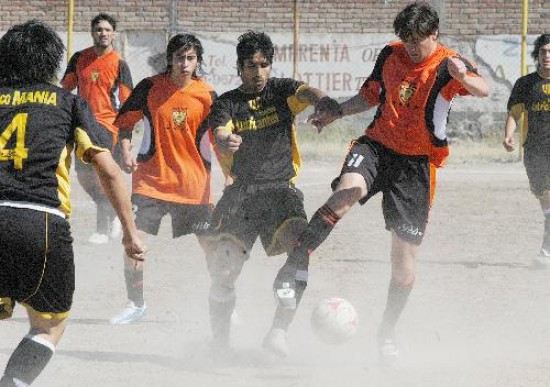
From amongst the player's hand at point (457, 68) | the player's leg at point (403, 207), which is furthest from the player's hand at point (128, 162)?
the player's hand at point (457, 68)

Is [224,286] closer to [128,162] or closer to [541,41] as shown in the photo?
[128,162]

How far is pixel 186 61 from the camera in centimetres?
832

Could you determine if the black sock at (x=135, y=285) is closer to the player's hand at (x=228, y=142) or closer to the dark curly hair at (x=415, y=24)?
the player's hand at (x=228, y=142)

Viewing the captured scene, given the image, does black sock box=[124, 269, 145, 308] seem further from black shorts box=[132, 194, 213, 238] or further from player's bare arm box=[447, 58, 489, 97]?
player's bare arm box=[447, 58, 489, 97]

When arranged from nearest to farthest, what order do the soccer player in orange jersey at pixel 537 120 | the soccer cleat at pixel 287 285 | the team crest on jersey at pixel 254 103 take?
the soccer cleat at pixel 287 285 < the team crest on jersey at pixel 254 103 < the soccer player in orange jersey at pixel 537 120

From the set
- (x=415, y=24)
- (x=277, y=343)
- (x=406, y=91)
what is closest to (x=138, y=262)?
(x=277, y=343)

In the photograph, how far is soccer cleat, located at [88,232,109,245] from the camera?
11.8m

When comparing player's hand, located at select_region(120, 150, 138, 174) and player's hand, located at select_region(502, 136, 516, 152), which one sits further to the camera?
player's hand, located at select_region(502, 136, 516, 152)

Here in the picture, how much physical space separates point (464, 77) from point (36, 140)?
280 cm

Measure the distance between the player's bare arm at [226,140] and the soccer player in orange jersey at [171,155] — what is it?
1123 mm

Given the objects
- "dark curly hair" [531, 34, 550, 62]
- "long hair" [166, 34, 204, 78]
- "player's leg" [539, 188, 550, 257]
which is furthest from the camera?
"dark curly hair" [531, 34, 550, 62]

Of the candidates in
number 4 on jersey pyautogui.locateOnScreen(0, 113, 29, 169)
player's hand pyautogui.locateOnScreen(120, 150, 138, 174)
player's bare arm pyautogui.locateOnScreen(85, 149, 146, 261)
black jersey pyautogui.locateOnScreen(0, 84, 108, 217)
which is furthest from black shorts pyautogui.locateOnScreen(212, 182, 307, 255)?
number 4 on jersey pyautogui.locateOnScreen(0, 113, 29, 169)

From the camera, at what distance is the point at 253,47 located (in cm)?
738

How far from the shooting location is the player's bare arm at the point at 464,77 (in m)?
6.86
